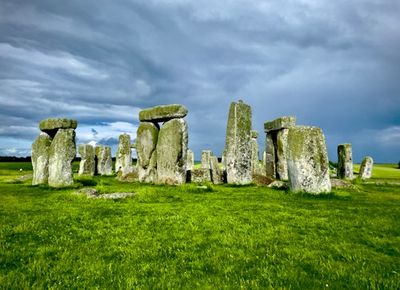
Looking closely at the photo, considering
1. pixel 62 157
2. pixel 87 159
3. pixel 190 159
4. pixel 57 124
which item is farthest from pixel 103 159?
pixel 62 157

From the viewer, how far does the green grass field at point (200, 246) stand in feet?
16.8

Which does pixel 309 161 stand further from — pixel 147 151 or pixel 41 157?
pixel 41 157

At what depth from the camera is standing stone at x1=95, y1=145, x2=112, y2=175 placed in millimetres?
31203

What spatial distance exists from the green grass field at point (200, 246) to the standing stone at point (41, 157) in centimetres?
745

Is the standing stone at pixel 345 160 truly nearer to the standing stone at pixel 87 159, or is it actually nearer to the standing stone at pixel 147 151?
the standing stone at pixel 147 151

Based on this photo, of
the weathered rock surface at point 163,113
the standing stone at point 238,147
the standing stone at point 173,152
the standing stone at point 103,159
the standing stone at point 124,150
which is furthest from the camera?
the standing stone at point 103,159

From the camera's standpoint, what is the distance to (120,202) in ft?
41.7

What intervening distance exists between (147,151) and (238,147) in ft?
20.5

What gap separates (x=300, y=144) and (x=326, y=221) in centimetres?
545

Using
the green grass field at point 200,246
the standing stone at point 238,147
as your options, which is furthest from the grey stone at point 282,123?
the green grass field at point 200,246

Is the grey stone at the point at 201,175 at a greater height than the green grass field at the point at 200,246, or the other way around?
the grey stone at the point at 201,175

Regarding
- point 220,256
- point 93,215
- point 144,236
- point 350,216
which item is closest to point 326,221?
point 350,216

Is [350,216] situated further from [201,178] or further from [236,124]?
[201,178]

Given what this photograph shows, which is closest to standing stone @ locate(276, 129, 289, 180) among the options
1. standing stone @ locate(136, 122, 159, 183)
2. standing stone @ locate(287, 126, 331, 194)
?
standing stone @ locate(136, 122, 159, 183)
